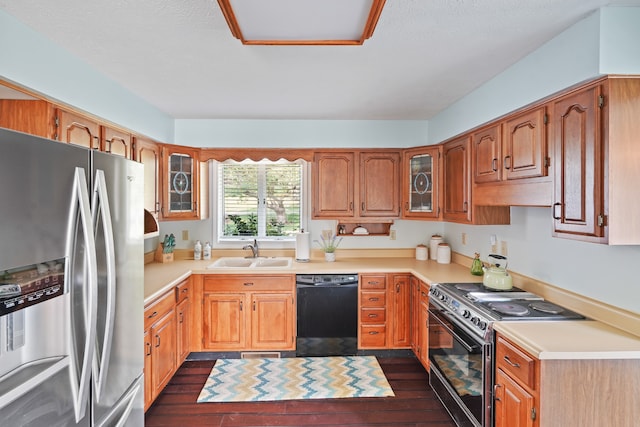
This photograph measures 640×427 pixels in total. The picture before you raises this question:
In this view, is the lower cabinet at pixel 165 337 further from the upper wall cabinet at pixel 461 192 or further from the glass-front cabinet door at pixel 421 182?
the upper wall cabinet at pixel 461 192

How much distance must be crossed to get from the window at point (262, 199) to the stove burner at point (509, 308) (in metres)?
2.36

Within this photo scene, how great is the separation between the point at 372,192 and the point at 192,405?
8.28 ft

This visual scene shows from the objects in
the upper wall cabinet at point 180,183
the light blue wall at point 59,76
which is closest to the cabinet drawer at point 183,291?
the upper wall cabinet at point 180,183

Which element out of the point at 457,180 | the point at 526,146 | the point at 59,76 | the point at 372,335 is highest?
the point at 59,76

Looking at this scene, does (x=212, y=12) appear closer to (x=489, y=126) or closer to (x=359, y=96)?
(x=359, y=96)

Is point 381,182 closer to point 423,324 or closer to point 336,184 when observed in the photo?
point 336,184

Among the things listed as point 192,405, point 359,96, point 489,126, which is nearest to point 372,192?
point 359,96

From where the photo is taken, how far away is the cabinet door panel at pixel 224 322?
3.30 meters

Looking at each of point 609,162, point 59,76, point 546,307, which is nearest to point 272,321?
point 546,307

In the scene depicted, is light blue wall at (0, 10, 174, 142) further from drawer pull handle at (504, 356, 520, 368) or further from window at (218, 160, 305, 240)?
drawer pull handle at (504, 356, 520, 368)

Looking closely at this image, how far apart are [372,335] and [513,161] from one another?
204 cm

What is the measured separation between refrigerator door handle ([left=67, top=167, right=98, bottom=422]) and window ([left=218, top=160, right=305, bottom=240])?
8.87 feet

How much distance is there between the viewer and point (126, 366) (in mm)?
1667

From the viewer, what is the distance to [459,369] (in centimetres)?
223
